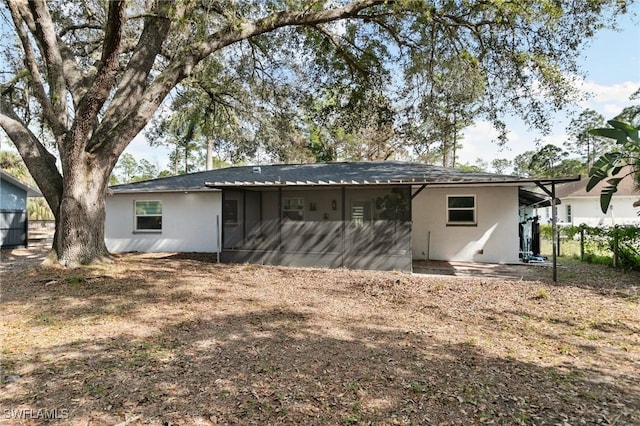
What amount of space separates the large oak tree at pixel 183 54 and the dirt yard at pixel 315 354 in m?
2.46

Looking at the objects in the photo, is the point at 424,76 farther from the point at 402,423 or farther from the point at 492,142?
the point at 402,423

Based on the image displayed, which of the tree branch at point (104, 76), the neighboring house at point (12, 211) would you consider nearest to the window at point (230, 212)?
the tree branch at point (104, 76)

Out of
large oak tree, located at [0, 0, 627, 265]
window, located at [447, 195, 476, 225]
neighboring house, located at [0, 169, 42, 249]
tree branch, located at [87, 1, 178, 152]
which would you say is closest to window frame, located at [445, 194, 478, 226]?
window, located at [447, 195, 476, 225]

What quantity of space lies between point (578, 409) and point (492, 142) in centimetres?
972

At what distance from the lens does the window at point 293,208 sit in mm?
10883

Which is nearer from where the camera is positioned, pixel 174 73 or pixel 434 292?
pixel 434 292

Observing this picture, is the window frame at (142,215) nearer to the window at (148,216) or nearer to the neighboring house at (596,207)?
the window at (148,216)

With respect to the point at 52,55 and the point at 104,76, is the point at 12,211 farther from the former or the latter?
the point at 104,76

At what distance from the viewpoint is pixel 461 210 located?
11891mm

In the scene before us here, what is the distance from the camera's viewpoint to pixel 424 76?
11.0m

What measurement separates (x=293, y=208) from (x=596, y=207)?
81.1ft

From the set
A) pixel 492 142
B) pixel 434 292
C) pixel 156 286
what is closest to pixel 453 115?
pixel 492 142

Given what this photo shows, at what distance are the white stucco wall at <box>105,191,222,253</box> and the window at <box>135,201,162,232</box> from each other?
0.56ft

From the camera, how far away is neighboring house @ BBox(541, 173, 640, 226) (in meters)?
24.9
